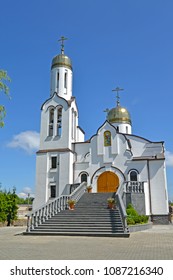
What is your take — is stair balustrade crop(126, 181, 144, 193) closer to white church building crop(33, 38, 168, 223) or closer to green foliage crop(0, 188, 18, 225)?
white church building crop(33, 38, 168, 223)

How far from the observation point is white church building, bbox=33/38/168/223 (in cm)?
2405

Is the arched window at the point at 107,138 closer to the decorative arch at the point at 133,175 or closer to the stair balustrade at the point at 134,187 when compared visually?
the decorative arch at the point at 133,175

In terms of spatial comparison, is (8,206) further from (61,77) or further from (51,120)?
(61,77)

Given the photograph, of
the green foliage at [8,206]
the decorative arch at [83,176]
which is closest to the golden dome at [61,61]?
the decorative arch at [83,176]

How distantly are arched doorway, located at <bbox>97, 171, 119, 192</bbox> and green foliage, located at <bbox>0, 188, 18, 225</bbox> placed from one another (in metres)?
7.73

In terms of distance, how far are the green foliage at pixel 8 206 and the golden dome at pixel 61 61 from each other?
14.3 m

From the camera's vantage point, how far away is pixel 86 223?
49.6 feet

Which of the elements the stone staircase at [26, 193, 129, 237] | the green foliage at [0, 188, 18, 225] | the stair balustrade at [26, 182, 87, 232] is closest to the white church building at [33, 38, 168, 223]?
the green foliage at [0, 188, 18, 225]

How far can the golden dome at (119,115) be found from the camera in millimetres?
33847

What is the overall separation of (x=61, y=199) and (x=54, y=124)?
1030cm
